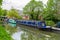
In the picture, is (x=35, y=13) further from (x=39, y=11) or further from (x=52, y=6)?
(x=52, y=6)

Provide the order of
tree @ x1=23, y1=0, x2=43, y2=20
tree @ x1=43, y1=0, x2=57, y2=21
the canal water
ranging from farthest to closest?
tree @ x1=23, y1=0, x2=43, y2=20
tree @ x1=43, y1=0, x2=57, y2=21
the canal water

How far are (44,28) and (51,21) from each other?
10648mm

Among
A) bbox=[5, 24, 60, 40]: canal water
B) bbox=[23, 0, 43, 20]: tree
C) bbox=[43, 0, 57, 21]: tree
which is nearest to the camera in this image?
bbox=[5, 24, 60, 40]: canal water

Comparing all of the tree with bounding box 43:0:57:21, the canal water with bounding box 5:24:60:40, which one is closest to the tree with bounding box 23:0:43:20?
the tree with bounding box 43:0:57:21

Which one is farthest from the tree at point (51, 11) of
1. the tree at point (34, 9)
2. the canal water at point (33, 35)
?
the tree at point (34, 9)

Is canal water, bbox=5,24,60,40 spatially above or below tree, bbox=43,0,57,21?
below

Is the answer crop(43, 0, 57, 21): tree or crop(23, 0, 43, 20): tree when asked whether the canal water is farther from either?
crop(23, 0, 43, 20): tree

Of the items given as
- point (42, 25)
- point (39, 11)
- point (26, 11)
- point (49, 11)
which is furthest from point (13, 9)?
point (42, 25)

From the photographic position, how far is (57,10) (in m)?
47.7

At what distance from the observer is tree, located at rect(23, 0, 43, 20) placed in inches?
2655

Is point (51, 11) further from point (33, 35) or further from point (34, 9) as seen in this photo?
point (34, 9)

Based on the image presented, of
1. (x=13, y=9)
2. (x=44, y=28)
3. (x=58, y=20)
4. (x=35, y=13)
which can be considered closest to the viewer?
(x=44, y=28)

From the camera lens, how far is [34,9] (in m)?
68.8

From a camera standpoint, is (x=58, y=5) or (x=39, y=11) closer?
(x=58, y=5)
